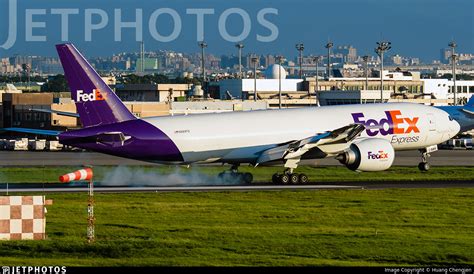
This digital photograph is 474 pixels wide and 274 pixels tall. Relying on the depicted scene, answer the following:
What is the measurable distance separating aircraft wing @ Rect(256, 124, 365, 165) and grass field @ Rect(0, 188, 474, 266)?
700cm

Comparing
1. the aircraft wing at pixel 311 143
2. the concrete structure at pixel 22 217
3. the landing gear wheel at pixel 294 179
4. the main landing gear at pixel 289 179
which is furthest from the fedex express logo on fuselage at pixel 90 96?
the concrete structure at pixel 22 217

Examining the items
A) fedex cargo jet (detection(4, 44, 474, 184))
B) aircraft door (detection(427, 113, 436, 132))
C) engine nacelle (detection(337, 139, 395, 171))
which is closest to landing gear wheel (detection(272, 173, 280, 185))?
fedex cargo jet (detection(4, 44, 474, 184))

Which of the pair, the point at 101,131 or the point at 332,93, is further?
the point at 332,93

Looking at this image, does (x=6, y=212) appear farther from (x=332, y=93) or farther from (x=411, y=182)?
(x=332, y=93)

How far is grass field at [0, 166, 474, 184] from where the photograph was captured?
68.9 m

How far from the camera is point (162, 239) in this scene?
37156 millimetres

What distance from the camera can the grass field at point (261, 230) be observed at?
33.0m

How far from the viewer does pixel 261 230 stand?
40000 mm

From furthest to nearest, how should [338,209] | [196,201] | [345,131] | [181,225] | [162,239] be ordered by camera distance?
[345,131] < [196,201] < [338,209] < [181,225] < [162,239]

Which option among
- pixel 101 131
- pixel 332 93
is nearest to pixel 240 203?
pixel 101 131

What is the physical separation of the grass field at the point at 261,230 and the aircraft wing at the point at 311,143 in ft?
23.0

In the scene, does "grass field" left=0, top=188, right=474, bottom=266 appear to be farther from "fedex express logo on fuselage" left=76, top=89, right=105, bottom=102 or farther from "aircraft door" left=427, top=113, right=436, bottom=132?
"aircraft door" left=427, top=113, right=436, bottom=132

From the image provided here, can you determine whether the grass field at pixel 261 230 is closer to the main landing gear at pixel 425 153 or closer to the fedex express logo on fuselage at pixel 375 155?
the fedex express logo on fuselage at pixel 375 155

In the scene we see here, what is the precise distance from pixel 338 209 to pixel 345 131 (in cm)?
1627
